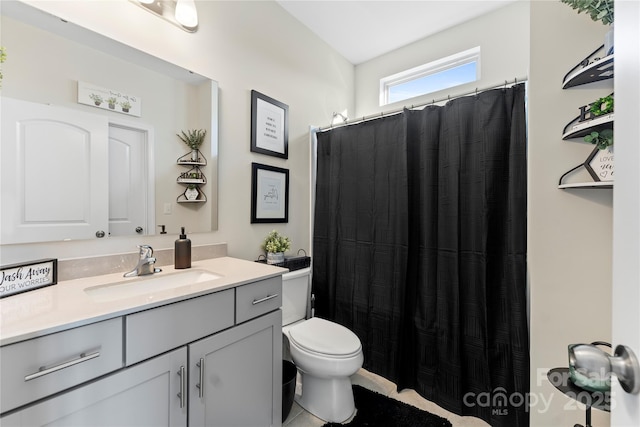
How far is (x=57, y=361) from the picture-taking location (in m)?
0.71

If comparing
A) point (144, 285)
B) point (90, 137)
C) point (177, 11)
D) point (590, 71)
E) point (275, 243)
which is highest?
point (177, 11)

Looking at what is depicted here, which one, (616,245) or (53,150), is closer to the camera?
(616,245)

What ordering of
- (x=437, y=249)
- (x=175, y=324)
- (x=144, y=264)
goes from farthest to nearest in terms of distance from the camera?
(x=437, y=249)
(x=144, y=264)
(x=175, y=324)

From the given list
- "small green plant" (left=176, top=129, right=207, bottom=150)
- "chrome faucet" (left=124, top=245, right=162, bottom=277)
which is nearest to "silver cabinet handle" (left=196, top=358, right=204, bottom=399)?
"chrome faucet" (left=124, top=245, right=162, bottom=277)

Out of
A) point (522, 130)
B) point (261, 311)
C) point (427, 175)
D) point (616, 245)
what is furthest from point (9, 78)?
point (522, 130)

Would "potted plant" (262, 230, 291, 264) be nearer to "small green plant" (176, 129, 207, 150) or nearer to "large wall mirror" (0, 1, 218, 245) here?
"large wall mirror" (0, 1, 218, 245)

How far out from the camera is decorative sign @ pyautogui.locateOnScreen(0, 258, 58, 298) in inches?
35.3

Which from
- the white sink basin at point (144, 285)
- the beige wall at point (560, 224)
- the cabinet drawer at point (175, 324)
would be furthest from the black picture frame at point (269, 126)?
the beige wall at point (560, 224)

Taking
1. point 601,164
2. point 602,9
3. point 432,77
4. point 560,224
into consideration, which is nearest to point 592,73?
point 602,9

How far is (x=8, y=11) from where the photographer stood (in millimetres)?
1016

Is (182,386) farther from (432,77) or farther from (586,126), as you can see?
(432,77)

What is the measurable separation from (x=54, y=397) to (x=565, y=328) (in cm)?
165

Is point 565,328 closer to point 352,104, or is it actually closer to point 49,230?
point 49,230

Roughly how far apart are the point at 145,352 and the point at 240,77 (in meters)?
1.63
